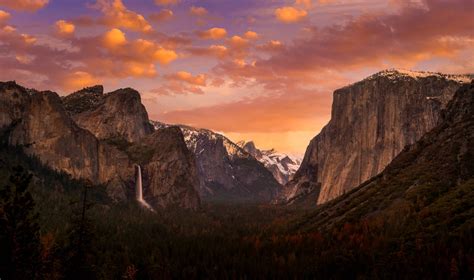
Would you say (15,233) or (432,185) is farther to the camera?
(432,185)

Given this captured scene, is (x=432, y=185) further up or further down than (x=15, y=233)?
further up

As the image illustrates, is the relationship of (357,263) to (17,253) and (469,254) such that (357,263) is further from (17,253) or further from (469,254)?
(17,253)

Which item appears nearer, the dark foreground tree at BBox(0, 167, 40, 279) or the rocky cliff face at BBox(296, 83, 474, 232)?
the dark foreground tree at BBox(0, 167, 40, 279)

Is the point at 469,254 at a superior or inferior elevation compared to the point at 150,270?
superior

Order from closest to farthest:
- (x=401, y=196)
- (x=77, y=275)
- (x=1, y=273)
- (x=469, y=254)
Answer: (x=1, y=273) → (x=77, y=275) → (x=469, y=254) → (x=401, y=196)

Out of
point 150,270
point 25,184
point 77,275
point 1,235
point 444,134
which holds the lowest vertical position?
point 150,270

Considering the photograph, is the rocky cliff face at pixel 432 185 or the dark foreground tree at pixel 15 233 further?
the rocky cliff face at pixel 432 185

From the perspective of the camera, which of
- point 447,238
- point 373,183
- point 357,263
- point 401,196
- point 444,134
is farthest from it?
point 373,183

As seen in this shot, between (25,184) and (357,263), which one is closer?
(25,184)

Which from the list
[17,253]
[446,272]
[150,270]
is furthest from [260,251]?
[17,253]

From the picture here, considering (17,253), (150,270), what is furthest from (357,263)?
(17,253)
